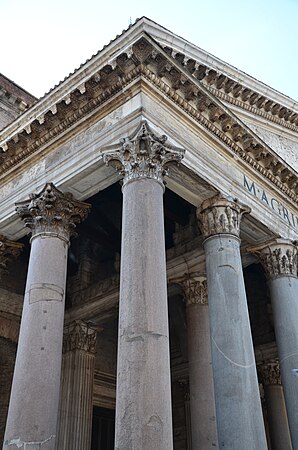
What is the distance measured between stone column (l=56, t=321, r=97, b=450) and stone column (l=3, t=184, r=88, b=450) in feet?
15.0

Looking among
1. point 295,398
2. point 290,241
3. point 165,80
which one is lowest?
point 295,398

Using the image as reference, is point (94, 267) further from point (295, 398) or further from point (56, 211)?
point (295, 398)

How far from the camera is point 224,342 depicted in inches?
276

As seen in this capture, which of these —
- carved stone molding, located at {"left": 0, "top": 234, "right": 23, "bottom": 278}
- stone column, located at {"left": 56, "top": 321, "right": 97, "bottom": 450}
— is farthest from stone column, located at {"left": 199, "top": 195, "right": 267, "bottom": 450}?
stone column, located at {"left": 56, "top": 321, "right": 97, "bottom": 450}

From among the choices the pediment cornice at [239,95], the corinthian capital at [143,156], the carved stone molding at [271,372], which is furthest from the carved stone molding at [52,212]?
the carved stone molding at [271,372]

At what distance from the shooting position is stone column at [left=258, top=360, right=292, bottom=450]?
465 inches

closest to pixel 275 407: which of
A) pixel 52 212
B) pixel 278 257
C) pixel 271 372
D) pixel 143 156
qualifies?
pixel 271 372

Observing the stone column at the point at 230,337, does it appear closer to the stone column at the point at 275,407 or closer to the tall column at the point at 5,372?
the tall column at the point at 5,372

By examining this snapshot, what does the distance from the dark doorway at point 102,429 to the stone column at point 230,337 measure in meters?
6.08

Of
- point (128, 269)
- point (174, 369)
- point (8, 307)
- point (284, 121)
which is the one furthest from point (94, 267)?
point (128, 269)

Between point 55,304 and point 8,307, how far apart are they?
5011 millimetres

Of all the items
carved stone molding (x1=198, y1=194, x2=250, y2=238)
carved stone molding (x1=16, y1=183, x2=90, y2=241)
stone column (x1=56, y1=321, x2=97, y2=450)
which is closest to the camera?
carved stone molding (x1=16, y1=183, x2=90, y2=241)

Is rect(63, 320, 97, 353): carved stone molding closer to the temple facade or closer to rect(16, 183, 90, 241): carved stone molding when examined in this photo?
the temple facade

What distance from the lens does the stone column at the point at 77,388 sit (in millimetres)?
10422
